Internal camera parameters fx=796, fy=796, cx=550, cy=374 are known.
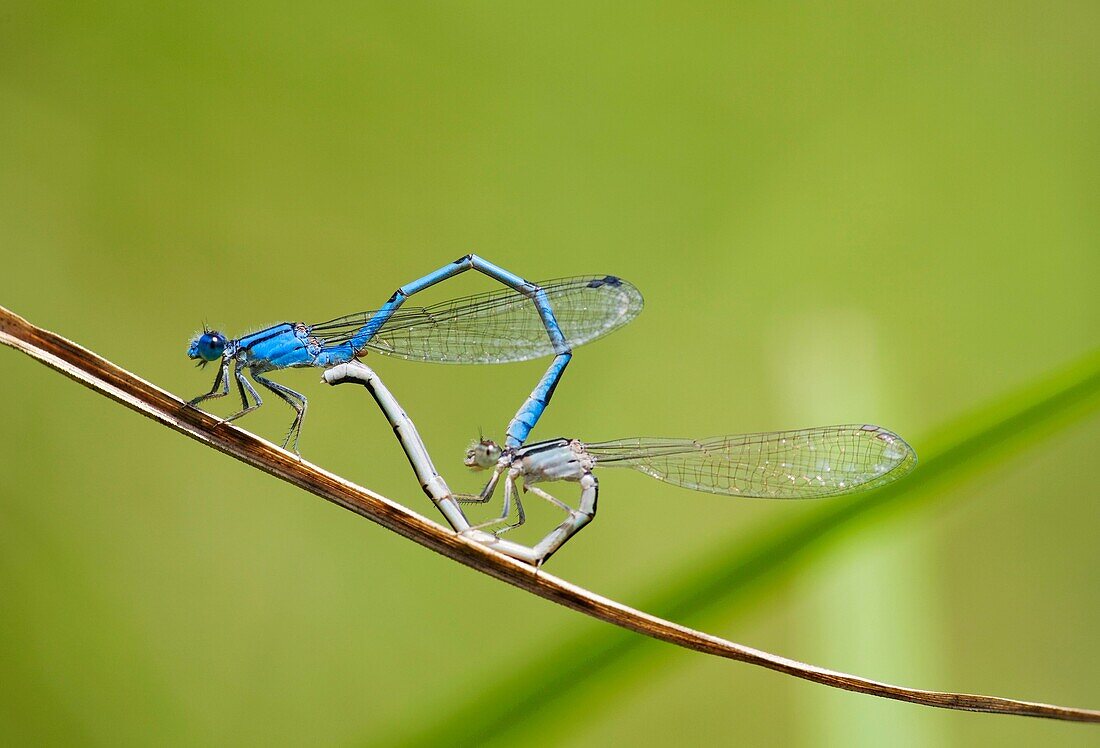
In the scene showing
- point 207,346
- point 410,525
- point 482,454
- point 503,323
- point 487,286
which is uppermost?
point 487,286

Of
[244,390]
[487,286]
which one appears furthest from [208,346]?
[487,286]

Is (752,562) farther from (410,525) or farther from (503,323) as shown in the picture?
(503,323)

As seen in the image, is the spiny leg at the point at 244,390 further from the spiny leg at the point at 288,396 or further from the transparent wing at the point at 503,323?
the transparent wing at the point at 503,323

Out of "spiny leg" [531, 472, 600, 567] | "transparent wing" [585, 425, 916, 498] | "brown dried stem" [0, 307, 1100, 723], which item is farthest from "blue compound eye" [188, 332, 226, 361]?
"transparent wing" [585, 425, 916, 498]

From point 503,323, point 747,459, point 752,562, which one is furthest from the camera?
point 503,323

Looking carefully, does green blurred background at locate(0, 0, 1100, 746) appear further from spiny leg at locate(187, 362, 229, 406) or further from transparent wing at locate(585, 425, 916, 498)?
spiny leg at locate(187, 362, 229, 406)

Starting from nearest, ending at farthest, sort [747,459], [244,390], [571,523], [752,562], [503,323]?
[752,562], [571,523], [244,390], [747,459], [503,323]
